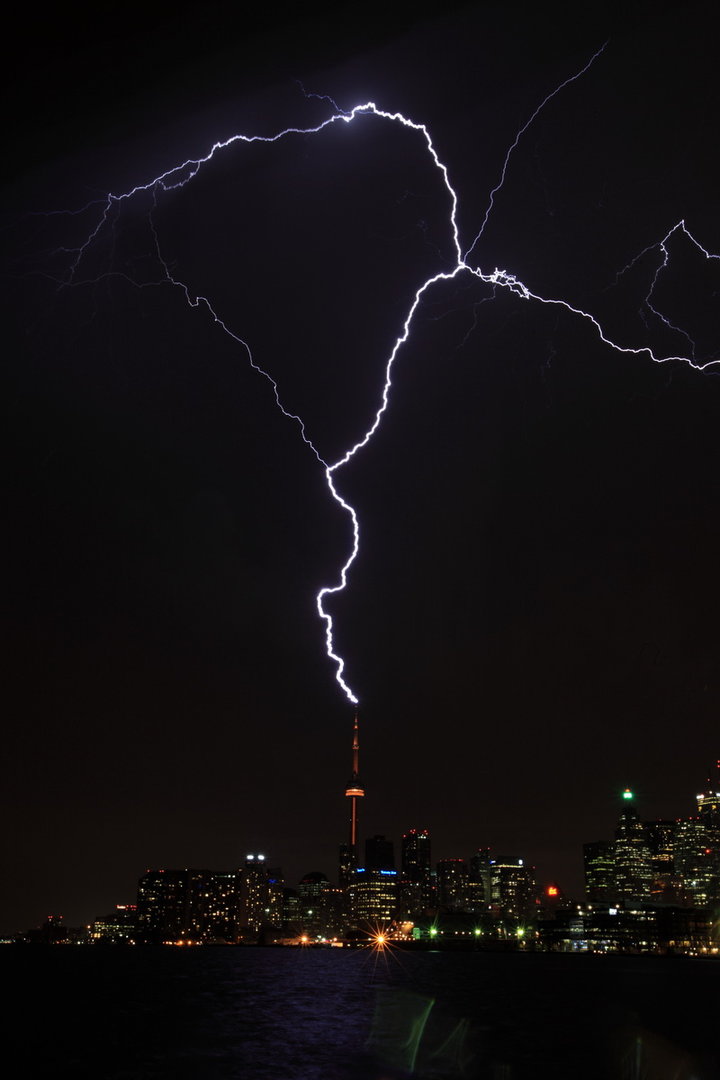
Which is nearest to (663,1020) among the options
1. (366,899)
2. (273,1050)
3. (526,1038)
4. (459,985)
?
(526,1038)

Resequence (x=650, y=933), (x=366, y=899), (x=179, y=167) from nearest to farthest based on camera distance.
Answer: (x=179, y=167) → (x=650, y=933) → (x=366, y=899)

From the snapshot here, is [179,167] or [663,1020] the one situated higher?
[179,167]

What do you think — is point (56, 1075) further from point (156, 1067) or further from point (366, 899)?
point (366, 899)

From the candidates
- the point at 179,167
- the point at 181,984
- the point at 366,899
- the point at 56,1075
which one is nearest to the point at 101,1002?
the point at 181,984

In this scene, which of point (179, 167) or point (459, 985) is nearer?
point (179, 167)

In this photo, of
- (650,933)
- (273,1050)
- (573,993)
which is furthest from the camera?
(650,933)

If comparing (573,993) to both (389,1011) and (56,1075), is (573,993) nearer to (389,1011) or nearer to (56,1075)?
(389,1011)
